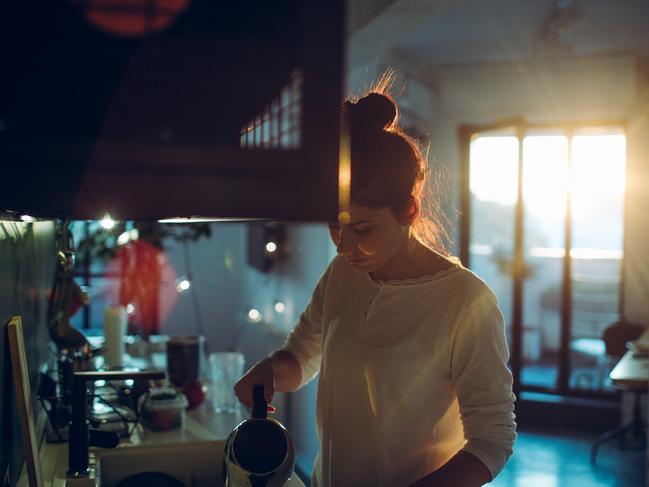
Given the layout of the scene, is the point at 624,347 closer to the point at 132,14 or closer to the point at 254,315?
the point at 254,315

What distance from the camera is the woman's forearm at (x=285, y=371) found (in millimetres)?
1586

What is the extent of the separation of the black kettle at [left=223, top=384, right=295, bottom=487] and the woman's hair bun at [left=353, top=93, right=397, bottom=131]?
54cm

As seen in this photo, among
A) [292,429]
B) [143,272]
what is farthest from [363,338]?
[292,429]

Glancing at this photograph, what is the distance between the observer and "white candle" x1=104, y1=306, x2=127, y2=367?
260 centimetres

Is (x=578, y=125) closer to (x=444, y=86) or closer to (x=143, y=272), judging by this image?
(x=444, y=86)

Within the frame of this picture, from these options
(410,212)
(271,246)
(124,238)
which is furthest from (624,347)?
(410,212)

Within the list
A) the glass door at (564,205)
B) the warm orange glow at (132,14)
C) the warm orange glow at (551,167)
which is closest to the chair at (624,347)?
the glass door at (564,205)

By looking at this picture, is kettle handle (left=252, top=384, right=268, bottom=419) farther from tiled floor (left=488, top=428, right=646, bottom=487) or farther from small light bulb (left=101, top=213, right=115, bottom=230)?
tiled floor (left=488, top=428, right=646, bottom=487)

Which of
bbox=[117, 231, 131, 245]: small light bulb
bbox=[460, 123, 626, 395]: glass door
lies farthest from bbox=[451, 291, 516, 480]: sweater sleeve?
bbox=[460, 123, 626, 395]: glass door

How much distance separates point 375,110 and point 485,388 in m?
0.55

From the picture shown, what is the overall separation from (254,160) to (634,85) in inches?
217

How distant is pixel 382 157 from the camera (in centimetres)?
122

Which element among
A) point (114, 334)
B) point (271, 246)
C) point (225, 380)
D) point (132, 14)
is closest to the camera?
point (132, 14)

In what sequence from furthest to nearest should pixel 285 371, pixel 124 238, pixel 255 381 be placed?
pixel 124 238 → pixel 285 371 → pixel 255 381
